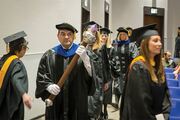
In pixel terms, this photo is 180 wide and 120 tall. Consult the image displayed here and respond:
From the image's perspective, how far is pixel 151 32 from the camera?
3318 mm

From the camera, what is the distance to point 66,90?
11.5ft

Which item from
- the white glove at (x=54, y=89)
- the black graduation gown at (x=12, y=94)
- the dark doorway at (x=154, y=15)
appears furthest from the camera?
the dark doorway at (x=154, y=15)

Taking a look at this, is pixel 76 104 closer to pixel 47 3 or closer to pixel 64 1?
pixel 47 3

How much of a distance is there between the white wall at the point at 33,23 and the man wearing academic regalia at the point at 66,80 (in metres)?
2.24

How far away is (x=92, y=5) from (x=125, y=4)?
13.0ft

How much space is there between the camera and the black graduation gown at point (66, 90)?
11.5 feet

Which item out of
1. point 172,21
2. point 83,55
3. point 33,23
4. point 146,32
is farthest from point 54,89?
point 172,21

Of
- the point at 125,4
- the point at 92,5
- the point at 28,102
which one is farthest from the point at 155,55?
the point at 125,4

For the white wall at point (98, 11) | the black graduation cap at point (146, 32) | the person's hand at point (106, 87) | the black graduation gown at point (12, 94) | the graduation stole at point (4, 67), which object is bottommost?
the person's hand at point (106, 87)

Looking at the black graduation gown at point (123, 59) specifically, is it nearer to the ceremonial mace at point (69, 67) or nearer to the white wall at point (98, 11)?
the ceremonial mace at point (69, 67)

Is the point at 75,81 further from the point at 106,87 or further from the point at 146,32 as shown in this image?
the point at 106,87

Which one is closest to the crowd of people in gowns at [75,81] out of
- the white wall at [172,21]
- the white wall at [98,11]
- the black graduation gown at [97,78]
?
the black graduation gown at [97,78]

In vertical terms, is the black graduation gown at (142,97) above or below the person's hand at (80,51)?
below

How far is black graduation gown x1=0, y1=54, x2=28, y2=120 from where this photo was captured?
3.80m
